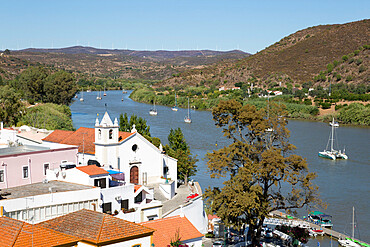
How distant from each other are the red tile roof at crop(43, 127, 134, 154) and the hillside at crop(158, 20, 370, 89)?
95444mm

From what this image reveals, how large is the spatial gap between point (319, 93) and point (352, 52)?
113ft

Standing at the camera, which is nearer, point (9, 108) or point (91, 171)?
point (91, 171)

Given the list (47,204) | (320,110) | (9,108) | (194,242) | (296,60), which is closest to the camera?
(47,204)

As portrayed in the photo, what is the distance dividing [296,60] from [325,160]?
92.1 m

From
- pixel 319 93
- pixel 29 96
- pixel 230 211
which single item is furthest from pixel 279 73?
pixel 230 211

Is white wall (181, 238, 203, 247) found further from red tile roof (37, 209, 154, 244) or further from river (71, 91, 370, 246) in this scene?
river (71, 91, 370, 246)

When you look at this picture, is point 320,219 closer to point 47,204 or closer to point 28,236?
point 47,204

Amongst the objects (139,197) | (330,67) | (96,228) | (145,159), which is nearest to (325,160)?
(145,159)

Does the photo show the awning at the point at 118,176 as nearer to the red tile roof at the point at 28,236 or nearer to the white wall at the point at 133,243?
the white wall at the point at 133,243

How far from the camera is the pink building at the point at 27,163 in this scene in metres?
24.3

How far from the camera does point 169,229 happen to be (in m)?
21.0

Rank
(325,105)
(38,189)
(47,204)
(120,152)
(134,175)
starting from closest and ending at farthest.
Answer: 1. (47,204)
2. (38,189)
3. (120,152)
4. (134,175)
5. (325,105)

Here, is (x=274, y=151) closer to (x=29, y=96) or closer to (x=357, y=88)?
(x=29, y=96)

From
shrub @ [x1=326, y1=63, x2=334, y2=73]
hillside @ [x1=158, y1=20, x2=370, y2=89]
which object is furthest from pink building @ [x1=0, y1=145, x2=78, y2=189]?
shrub @ [x1=326, y1=63, x2=334, y2=73]
